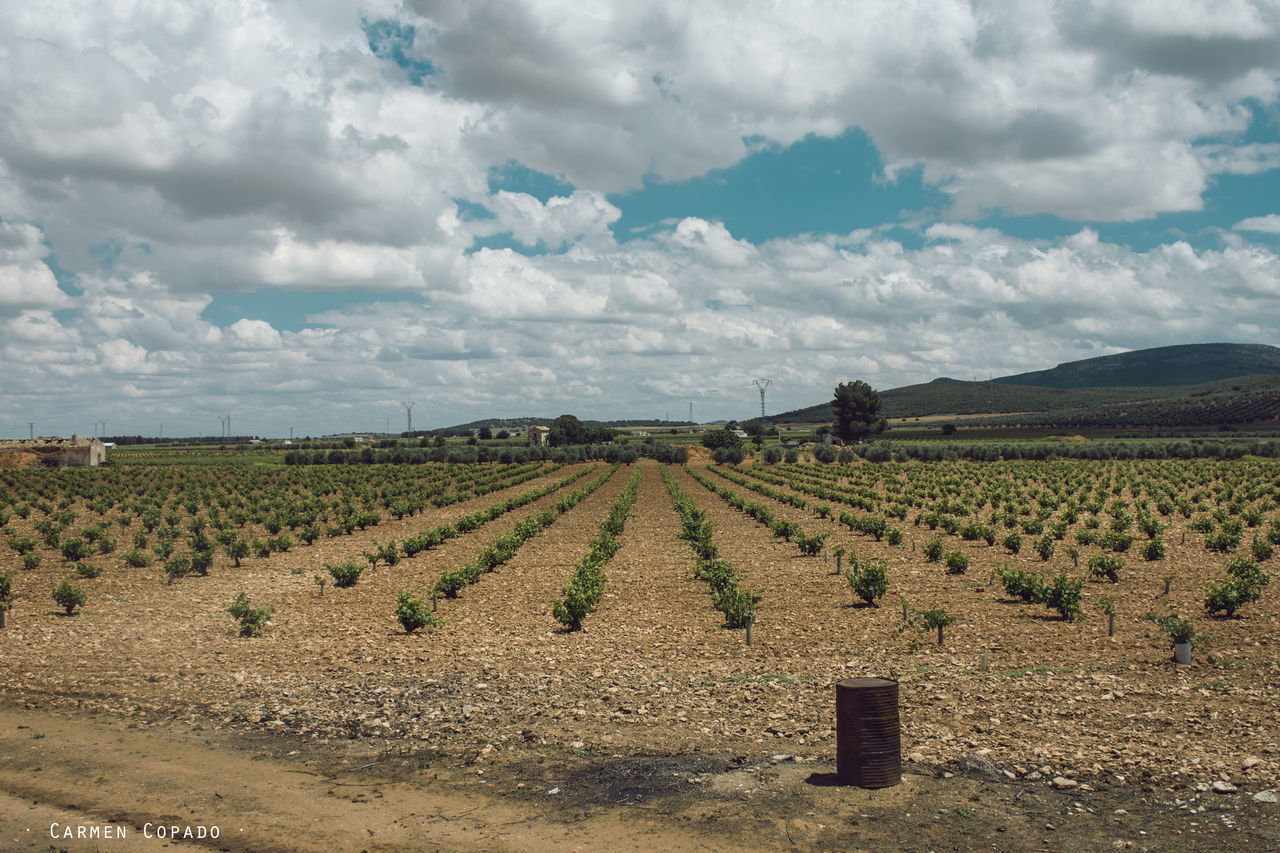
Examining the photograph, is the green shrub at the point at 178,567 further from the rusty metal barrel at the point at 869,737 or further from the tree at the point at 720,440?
the tree at the point at 720,440

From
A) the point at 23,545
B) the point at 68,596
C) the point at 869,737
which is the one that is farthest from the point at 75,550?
the point at 869,737

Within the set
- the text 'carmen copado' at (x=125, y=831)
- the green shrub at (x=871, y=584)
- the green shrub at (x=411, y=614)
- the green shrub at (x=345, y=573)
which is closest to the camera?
the text 'carmen copado' at (x=125, y=831)

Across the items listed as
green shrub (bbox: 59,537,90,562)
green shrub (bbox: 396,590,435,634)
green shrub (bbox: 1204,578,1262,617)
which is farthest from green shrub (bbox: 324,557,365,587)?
green shrub (bbox: 1204,578,1262,617)

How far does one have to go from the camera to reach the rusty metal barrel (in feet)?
29.6

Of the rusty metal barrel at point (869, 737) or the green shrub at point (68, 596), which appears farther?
the green shrub at point (68, 596)

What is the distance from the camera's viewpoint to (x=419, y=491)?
206 feet

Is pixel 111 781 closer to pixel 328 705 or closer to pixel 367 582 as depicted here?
pixel 328 705

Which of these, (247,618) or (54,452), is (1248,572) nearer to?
(247,618)

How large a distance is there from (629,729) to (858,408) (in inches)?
5527

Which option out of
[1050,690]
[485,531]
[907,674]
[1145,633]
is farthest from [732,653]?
[485,531]

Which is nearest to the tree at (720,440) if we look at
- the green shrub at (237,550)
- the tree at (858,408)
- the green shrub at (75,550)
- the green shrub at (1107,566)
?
the tree at (858,408)

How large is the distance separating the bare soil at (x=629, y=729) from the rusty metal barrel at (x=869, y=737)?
6.9 inches

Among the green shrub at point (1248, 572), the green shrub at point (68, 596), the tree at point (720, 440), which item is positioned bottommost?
the green shrub at point (68, 596)

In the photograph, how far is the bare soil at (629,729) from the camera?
8.36 m
